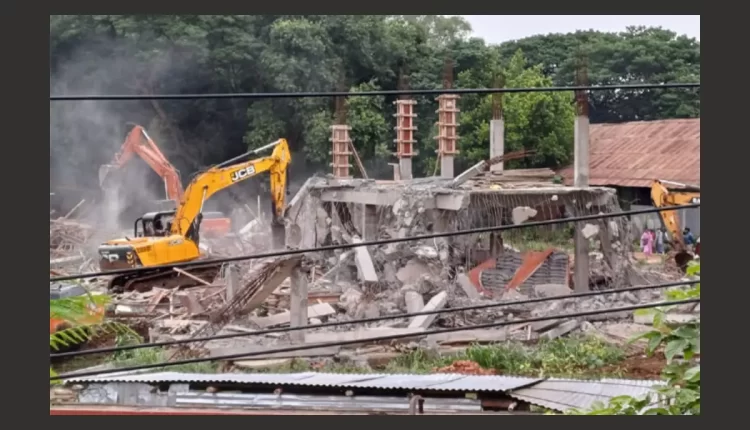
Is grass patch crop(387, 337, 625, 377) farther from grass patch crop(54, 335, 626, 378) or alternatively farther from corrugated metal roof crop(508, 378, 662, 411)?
corrugated metal roof crop(508, 378, 662, 411)

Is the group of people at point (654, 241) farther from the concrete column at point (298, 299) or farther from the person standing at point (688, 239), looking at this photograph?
the concrete column at point (298, 299)

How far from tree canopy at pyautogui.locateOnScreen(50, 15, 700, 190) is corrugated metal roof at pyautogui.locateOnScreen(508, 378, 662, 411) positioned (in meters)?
15.8

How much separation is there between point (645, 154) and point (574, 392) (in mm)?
12693

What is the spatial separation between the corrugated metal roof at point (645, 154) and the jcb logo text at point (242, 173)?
21.7 ft

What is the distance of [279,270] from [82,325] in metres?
2.68

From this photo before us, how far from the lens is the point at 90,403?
8367 mm

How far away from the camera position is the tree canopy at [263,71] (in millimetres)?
23938

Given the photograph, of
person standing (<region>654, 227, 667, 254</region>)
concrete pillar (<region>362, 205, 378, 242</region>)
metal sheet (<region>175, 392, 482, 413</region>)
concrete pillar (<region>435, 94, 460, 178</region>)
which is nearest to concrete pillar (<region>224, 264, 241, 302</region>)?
concrete pillar (<region>362, 205, 378, 242</region>)

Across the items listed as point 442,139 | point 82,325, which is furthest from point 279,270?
point 442,139

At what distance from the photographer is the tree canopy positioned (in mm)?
Answer: 23938

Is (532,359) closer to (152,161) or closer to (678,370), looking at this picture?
(678,370)

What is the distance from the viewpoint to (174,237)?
14.6m

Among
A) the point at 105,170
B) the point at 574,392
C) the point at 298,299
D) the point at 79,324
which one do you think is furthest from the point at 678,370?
the point at 105,170

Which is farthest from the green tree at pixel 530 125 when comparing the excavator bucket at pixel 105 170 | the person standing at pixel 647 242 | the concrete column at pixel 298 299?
the concrete column at pixel 298 299
